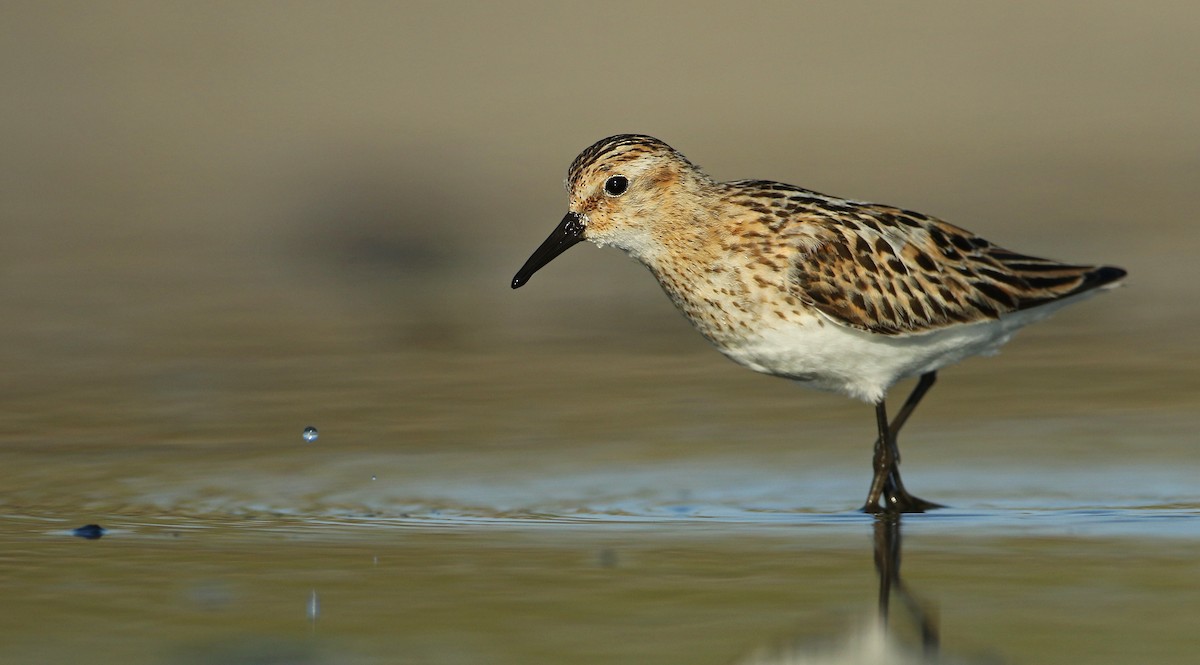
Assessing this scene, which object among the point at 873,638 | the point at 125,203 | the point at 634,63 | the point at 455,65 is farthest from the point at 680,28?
the point at 873,638

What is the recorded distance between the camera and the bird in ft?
32.5

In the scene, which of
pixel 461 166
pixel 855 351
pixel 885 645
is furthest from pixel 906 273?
pixel 461 166

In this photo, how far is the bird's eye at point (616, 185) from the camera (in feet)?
34.2

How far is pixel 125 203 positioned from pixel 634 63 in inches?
315

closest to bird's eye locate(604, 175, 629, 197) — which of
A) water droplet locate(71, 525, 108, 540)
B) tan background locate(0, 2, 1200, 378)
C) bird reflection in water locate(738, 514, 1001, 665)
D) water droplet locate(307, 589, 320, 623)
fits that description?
water droplet locate(71, 525, 108, 540)

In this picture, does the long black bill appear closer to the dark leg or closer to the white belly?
the white belly

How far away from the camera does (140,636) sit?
6.91 m

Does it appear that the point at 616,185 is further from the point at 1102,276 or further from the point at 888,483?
the point at 1102,276

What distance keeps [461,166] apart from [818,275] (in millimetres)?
13877

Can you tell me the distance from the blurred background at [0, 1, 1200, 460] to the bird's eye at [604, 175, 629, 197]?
231 cm

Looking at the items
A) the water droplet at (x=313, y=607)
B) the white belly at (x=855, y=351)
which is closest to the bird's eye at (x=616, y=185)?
the white belly at (x=855, y=351)

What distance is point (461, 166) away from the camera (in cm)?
2350

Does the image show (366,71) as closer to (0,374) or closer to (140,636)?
Answer: (0,374)

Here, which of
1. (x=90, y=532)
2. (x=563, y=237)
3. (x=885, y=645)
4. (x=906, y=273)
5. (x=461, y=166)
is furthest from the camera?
(x=461, y=166)
